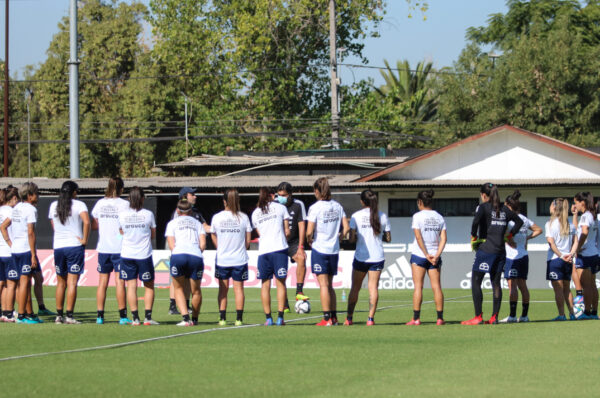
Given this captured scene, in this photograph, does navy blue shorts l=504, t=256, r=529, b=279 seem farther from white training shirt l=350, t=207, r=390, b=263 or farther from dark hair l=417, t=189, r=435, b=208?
white training shirt l=350, t=207, r=390, b=263

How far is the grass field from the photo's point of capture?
8.03 metres

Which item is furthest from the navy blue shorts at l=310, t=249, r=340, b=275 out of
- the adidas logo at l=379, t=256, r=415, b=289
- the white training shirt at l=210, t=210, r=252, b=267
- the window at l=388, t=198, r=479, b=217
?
the window at l=388, t=198, r=479, b=217

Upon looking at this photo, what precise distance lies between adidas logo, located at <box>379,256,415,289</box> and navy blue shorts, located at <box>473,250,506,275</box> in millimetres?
12150

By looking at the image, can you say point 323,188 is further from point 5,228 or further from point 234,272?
point 5,228

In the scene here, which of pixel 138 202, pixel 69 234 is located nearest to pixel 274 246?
pixel 138 202

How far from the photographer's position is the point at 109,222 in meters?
13.9

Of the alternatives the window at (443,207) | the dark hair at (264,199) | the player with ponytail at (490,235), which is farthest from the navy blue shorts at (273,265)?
the window at (443,207)

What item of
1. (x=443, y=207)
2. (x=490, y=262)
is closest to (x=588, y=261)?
(x=490, y=262)

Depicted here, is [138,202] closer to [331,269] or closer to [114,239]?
[114,239]

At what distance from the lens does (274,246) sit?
44.2ft

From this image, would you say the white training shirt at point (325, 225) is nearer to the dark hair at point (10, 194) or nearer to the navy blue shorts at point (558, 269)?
the navy blue shorts at point (558, 269)

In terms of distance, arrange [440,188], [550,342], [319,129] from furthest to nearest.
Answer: [319,129]
[440,188]
[550,342]

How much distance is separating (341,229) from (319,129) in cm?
4035

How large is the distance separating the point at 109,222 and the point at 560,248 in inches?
292
